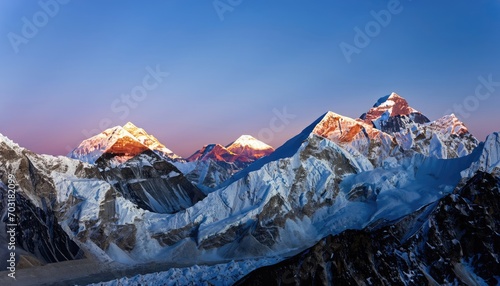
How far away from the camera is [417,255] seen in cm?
9912

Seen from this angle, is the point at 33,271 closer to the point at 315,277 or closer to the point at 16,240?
the point at 16,240

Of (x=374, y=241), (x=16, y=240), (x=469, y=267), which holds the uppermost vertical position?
(x=16, y=240)

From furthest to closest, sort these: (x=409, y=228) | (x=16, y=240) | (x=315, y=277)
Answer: (x=16, y=240) → (x=409, y=228) → (x=315, y=277)

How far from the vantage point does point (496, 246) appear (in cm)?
9812

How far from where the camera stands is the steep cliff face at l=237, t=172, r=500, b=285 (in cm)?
9262

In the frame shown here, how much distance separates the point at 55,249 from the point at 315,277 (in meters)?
134

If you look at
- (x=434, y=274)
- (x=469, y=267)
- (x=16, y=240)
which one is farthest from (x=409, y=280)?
(x=16, y=240)

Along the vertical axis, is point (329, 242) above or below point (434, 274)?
above

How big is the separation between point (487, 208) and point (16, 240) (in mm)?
152288

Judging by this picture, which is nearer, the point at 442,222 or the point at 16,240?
the point at 442,222

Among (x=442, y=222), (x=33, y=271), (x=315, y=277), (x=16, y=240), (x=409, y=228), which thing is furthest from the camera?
(x=16, y=240)

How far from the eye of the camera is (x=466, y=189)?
359 feet

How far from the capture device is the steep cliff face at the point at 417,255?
92625 mm

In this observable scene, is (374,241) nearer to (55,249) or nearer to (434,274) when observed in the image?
(434,274)
